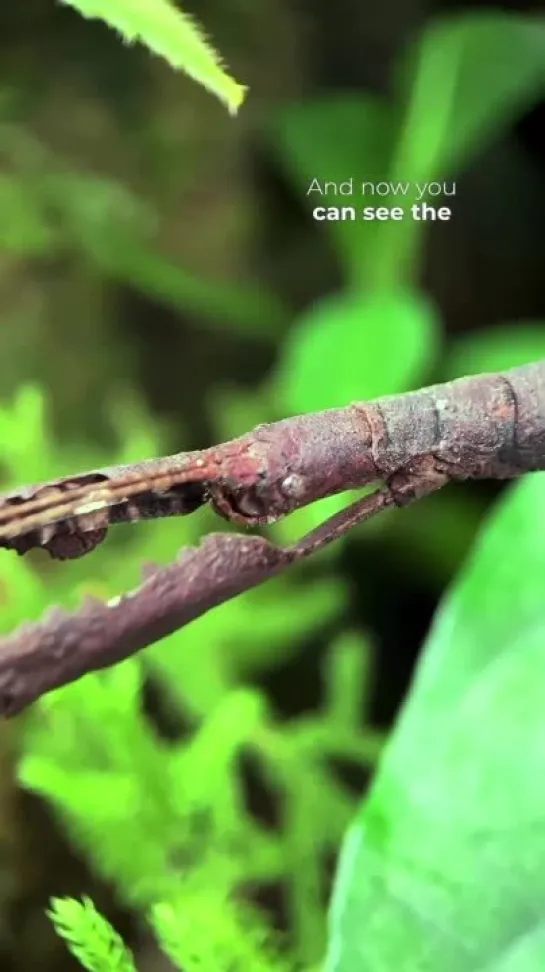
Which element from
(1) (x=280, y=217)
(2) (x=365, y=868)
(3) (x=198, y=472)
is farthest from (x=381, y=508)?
(1) (x=280, y=217)

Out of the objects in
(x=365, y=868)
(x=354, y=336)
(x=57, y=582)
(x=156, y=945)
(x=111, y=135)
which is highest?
(x=111, y=135)

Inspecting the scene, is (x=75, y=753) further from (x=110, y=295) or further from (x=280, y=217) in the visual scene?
(x=280, y=217)

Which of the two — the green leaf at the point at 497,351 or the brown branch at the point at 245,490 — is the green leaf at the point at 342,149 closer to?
the green leaf at the point at 497,351

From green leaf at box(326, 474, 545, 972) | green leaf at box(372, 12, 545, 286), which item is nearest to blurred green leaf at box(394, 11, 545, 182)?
green leaf at box(372, 12, 545, 286)

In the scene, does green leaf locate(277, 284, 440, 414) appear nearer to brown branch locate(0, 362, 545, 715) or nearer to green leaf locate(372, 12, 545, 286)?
green leaf locate(372, 12, 545, 286)

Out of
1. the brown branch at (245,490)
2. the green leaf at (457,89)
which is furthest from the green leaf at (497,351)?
the brown branch at (245,490)
